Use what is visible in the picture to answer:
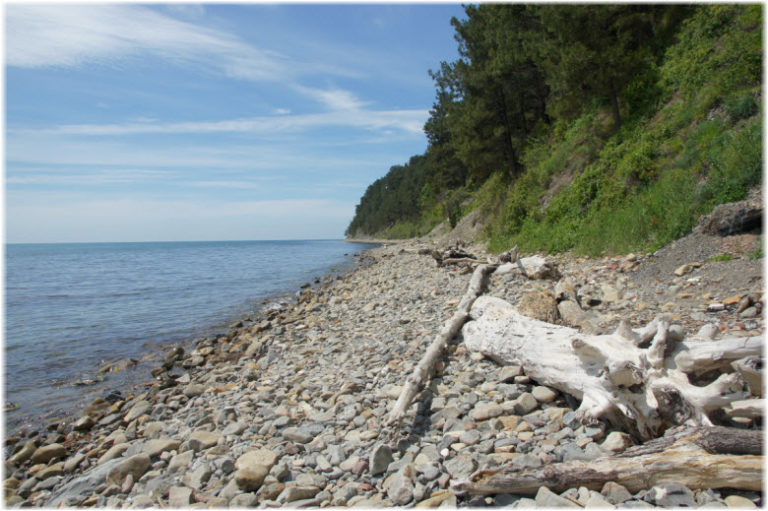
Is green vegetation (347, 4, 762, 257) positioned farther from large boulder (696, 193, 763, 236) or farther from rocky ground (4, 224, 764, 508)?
rocky ground (4, 224, 764, 508)

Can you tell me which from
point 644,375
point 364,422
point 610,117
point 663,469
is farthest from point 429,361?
point 610,117

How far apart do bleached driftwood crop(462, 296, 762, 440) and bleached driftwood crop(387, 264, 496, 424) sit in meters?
1.39

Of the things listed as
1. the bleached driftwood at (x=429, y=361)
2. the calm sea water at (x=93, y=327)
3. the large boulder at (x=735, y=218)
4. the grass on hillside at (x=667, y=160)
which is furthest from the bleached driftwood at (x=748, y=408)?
the calm sea water at (x=93, y=327)

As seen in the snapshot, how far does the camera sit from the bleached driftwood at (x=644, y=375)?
3262mm

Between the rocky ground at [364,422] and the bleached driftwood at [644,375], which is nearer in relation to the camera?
the bleached driftwood at [644,375]

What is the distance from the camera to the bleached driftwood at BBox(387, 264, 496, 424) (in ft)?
15.1

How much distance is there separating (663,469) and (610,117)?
18520mm

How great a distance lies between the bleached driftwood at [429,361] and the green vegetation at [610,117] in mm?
4981

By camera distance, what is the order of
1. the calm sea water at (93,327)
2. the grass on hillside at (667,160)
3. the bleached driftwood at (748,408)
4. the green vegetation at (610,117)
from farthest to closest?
the green vegetation at (610,117)
the grass on hillside at (667,160)
the calm sea water at (93,327)
the bleached driftwood at (748,408)

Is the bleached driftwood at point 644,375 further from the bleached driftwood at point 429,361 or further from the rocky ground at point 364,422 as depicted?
the bleached driftwood at point 429,361

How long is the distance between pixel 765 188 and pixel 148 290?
24.7m

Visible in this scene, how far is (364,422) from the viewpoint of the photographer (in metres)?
4.83

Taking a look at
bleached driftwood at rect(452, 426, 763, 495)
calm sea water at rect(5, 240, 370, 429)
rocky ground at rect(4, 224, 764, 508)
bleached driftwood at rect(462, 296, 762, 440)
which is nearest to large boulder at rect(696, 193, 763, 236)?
rocky ground at rect(4, 224, 764, 508)

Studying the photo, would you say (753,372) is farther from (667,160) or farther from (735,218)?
(667,160)
